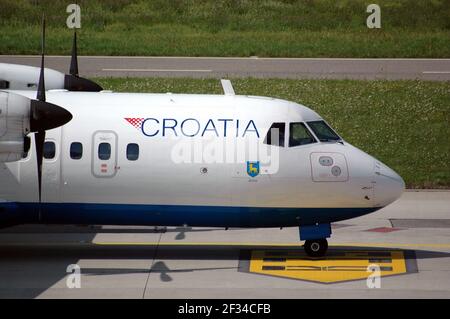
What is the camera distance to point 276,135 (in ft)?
65.7

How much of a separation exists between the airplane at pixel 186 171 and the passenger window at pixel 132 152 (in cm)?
2

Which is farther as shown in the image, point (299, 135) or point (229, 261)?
point (229, 261)

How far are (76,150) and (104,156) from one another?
20.4 inches

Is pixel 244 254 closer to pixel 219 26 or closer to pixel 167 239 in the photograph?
pixel 167 239

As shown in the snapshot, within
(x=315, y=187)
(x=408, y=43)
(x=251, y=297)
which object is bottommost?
(x=251, y=297)

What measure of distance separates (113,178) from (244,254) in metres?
3.13

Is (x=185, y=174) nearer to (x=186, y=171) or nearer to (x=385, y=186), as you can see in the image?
(x=186, y=171)

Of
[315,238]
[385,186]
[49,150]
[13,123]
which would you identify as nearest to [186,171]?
[49,150]

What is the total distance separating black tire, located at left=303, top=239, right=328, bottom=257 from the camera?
20.5 meters

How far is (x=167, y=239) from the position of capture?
73.3 feet

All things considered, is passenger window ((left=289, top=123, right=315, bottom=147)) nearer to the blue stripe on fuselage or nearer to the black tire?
the blue stripe on fuselage

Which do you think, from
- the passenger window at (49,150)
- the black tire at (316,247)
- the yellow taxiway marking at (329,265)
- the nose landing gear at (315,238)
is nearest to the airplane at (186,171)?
the passenger window at (49,150)

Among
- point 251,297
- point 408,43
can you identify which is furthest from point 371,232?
point 408,43

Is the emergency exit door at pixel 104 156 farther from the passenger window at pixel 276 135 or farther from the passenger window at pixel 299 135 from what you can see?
the passenger window at pixel 299 135
